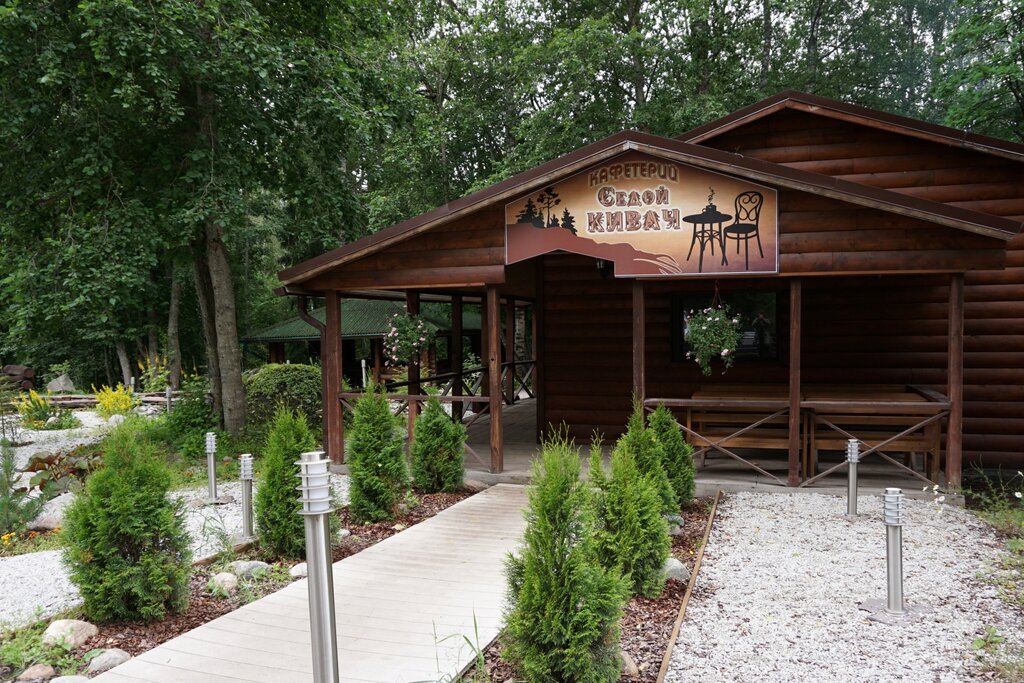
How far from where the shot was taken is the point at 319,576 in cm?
300

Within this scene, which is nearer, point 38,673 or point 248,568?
point 38,673

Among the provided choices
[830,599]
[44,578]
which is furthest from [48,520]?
[830,599]

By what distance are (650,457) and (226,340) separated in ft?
29.5

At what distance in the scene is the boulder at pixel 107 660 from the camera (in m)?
4.25

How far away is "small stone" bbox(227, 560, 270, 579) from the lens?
5.80 metres

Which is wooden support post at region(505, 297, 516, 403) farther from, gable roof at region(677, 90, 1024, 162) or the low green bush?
gable roof at region(677, 90, 1024, 162)

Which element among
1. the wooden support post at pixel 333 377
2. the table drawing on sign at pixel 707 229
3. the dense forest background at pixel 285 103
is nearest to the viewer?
the table drawing on sign at pixel 707 229

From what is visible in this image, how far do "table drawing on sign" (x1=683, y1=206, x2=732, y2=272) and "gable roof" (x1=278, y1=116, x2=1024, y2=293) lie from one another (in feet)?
1.60

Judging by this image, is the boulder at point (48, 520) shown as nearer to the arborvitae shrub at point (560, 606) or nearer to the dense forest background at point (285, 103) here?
the dense forest background at point (285, 103)

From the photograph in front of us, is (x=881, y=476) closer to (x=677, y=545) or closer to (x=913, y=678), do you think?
(x=677, y=545)

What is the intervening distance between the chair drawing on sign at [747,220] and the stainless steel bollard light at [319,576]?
6.33 m

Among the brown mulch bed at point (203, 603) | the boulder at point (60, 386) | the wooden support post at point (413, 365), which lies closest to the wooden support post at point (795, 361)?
the brown mulch bed at point (203, 603)

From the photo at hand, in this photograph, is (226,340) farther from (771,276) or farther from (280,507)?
(771,276)

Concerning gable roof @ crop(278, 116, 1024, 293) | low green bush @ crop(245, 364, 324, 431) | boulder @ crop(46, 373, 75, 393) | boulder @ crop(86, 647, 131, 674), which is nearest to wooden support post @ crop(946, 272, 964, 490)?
gable roof @ crop(278, 116, 1024, 293)
